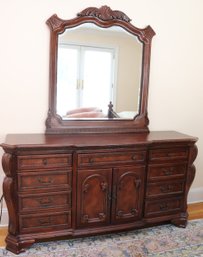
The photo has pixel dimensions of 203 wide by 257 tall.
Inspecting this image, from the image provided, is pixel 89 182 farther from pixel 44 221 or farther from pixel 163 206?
pixel 163 206

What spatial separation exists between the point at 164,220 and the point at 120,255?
62 cm

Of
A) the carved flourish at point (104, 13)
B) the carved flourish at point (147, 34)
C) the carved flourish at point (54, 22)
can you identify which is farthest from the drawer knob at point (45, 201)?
the carved flourish at point (147, 34)

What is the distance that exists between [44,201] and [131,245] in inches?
33.5

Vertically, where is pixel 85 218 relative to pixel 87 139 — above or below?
below

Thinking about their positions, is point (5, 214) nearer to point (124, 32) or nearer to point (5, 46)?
point (5, 46)

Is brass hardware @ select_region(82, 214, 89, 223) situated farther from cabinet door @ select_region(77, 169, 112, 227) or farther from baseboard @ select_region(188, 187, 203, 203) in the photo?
baseboard @ select_region(188, 187, 203, 203)

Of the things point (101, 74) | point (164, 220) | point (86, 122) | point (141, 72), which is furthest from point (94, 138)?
point (164, 220)

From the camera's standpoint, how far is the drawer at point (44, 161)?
1.99 metres

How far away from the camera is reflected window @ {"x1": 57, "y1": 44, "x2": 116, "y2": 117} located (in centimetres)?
237

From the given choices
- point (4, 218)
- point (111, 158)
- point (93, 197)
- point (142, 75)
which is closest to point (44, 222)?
point (93, 197)

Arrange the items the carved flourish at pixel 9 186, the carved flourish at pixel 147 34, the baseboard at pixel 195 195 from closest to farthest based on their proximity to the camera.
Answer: the carved flourish at pixel 9 186 < the carved flourish at pixel 147 34 < the baseboard at pixel 195 195

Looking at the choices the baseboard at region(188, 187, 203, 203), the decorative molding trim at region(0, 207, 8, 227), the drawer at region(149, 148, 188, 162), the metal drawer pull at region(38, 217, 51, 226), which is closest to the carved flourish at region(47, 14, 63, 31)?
the drawer at region(149, 148, 188, 162)

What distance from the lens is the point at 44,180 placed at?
6.77 ft

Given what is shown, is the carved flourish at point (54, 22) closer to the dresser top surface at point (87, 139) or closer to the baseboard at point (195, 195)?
the dresser top surface at point (87, 139)
